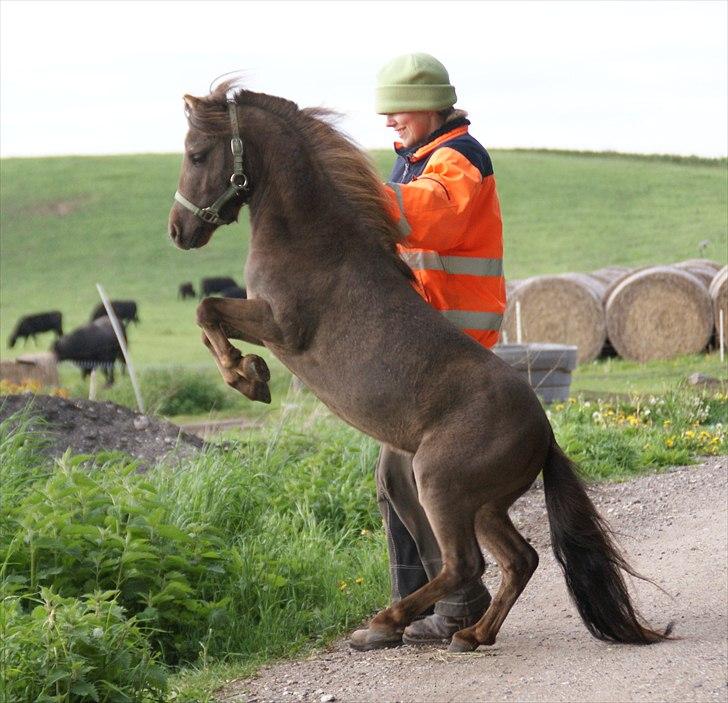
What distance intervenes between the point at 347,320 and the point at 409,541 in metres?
1.24

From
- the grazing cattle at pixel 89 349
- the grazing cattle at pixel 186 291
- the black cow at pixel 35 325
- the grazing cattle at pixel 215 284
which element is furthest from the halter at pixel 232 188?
the grazing cattle at pixel 186 291

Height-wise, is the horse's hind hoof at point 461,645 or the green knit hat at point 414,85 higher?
the green knit hat at point 414,85

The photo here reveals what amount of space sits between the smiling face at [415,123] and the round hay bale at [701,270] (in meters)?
14.1

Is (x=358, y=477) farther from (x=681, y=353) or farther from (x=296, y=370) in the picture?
(x=681, y=353)

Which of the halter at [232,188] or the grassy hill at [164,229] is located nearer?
the halter at [232,188]

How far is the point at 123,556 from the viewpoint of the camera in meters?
4.88

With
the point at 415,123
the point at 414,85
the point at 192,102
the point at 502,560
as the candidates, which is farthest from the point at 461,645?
the point at 192,102

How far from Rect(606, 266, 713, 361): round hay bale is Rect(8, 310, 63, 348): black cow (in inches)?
503

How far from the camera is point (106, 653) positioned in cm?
409

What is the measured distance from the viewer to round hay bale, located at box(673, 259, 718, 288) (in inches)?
736

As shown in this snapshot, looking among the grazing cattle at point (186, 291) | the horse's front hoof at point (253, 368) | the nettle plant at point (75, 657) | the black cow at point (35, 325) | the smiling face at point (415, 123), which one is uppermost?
the smiling face at point (415, 123)

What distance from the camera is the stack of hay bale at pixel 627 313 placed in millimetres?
17141

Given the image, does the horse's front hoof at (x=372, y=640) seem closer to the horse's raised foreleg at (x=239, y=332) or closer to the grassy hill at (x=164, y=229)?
the horse's raised foreleg at (x=239, y=332)

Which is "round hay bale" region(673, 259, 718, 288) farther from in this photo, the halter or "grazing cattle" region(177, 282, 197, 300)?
the halter
